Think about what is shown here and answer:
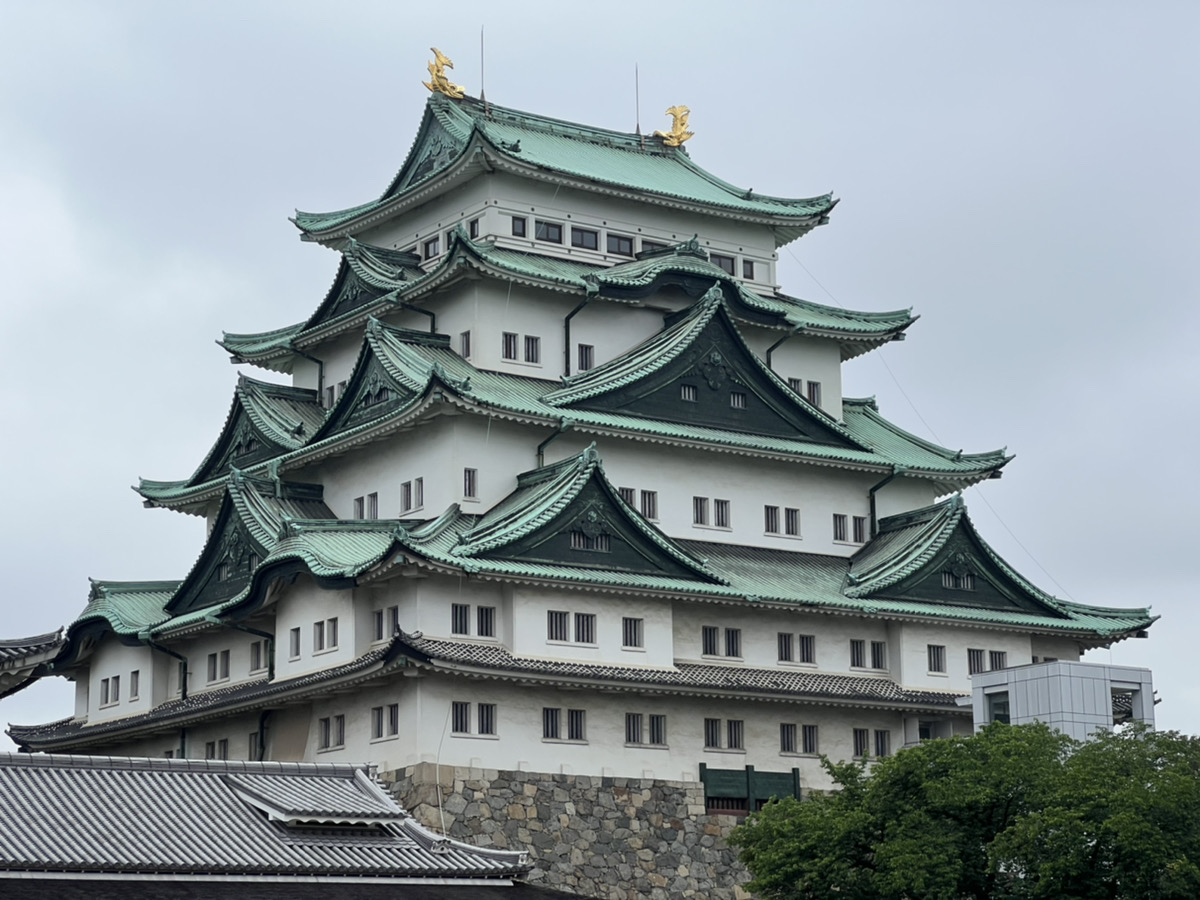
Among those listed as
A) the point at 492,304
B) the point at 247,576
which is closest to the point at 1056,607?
the point at 492,304

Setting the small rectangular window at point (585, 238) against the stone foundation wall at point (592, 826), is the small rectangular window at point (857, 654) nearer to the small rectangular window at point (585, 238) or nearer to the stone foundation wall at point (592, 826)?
the stone foundation wall at point (592, 826)

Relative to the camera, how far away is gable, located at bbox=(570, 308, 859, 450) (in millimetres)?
59188

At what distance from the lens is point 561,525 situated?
5397 cm

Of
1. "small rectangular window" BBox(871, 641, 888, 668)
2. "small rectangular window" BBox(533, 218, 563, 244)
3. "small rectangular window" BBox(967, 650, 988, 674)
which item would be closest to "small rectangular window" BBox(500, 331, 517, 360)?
"small rectangular window" BBox(533, 218, 563, 244)

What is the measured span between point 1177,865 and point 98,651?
1508 inches

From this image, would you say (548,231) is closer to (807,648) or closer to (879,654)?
(807,648)

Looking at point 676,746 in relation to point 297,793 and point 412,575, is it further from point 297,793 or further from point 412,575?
point 297,793

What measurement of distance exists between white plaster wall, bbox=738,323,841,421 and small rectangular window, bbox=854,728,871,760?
12540 millimetres

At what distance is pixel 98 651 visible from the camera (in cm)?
6531

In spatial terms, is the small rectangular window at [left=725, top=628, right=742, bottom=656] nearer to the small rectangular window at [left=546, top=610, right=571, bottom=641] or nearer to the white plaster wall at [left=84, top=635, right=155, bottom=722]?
the small rectangular window at [left=546, top=610, right=571, bottom=641]

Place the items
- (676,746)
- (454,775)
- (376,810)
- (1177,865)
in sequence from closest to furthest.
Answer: (1177,865), (376,810), (454,775), (676,746)

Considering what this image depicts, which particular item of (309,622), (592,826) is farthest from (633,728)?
(309,622)

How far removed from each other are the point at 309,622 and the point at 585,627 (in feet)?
25.8

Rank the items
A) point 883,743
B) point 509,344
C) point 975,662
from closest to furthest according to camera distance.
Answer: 1. point 883,743
2. point 509,344
3. point 975,662
